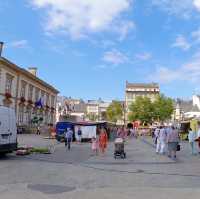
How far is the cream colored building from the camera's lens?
205ft

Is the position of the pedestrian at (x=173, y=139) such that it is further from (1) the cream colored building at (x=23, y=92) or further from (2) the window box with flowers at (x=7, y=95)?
(2) the window box with flowers at (x=7, y=95)

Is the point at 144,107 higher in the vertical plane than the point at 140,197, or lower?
higher

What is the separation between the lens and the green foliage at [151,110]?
122m

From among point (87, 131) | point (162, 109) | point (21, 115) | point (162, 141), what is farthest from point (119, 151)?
point (162, 109)

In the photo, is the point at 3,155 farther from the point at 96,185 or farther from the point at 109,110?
the point at 109,110

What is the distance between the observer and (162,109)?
121875mm

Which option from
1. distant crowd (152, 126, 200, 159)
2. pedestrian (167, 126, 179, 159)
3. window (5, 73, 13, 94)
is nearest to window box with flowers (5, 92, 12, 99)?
window (5, 73, 13, 94)

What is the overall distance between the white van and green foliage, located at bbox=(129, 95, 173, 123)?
10120 cm

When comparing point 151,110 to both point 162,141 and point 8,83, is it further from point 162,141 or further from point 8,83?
point 162,141

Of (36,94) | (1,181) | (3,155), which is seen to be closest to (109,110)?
(36,94)

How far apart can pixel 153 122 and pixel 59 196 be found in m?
115

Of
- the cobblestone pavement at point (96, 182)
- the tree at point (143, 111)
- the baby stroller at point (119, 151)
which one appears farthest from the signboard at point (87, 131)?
the tree at point (143, 111)

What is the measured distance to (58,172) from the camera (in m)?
15.3

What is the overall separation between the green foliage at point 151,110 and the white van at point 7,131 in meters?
101
